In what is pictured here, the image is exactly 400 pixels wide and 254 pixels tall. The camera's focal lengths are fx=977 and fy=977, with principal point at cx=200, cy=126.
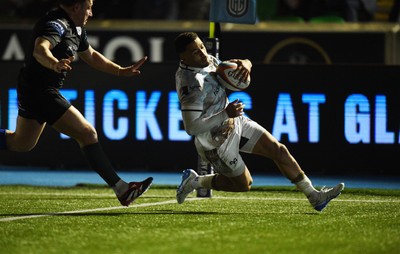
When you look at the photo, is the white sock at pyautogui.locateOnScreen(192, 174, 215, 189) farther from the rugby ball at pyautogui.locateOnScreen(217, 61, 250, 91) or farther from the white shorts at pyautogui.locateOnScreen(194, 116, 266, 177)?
the rugby ball at pyautogui.locateOnScreen(217, 61, 250, 91)

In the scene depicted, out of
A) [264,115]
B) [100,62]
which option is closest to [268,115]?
[264,115]

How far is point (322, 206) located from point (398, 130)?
209 inches

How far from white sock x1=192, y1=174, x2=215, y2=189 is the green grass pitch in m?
0.22

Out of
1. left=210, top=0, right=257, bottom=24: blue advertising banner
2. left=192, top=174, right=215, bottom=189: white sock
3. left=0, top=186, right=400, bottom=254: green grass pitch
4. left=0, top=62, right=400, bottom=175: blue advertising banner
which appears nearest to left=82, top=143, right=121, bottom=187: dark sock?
left=0, top=186, right=400, bottom=254: green grass pitch

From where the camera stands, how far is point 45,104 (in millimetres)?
8320

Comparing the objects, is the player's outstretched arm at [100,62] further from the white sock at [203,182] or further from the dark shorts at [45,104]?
the white sock at [203,182]

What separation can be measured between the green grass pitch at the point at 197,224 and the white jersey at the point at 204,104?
0.71 metres

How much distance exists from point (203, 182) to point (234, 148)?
626mm

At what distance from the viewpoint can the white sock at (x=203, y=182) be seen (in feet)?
29.6

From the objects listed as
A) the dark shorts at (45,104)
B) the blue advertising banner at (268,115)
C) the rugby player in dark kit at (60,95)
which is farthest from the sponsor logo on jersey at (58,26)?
the blue advertising banner at (268,115)

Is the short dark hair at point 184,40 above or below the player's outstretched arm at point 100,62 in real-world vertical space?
above

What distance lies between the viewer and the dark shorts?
27.2 feet

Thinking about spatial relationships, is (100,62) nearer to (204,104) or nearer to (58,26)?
(58,26)

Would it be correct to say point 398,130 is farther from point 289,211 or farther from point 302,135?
point 289,211
